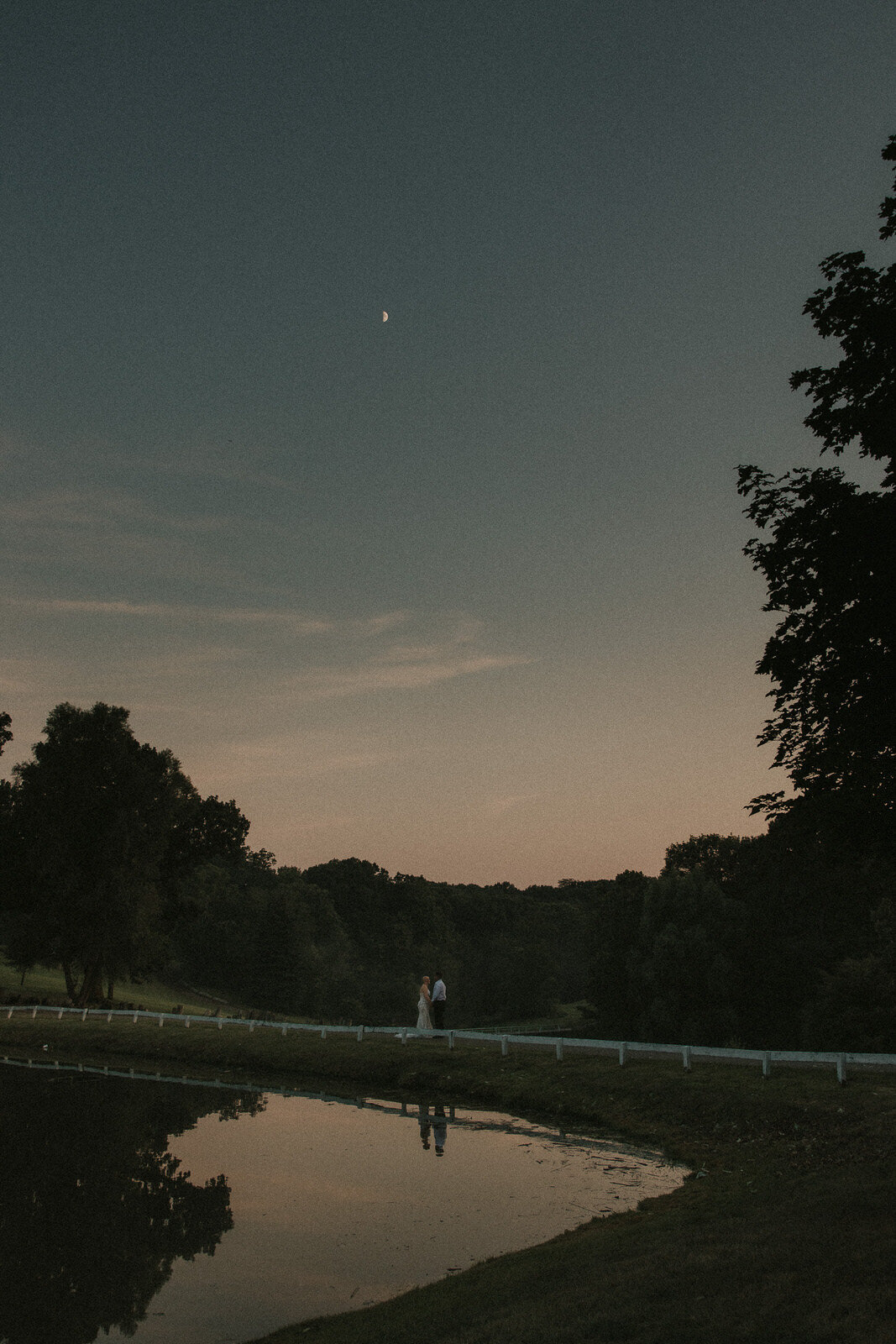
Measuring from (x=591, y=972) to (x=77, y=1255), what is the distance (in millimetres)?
65908

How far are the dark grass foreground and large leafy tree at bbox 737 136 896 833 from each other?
5.33m

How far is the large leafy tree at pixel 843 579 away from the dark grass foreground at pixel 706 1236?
5334mm

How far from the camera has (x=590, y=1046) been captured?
26.4 metres

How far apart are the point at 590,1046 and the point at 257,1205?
1393 centimetres

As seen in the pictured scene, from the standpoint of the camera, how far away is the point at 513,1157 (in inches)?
685

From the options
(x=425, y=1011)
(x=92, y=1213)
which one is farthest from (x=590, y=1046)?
(x=92, y=1213)

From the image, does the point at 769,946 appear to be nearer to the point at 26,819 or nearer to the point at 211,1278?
the point at 26,819

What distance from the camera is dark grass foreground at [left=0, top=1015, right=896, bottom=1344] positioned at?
773cm

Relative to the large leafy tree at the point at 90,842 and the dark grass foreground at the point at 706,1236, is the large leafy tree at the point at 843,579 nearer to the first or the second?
the dark grass foreground at the point at 706,1236

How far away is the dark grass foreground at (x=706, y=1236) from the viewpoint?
7.73 meters

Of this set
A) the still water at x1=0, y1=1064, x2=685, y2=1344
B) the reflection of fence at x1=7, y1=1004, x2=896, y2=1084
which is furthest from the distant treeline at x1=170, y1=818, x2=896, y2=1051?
the still water at x1=0, y1=1064, x2=685, y2=1344

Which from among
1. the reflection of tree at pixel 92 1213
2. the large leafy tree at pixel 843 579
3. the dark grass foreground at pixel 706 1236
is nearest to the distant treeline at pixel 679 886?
the large leafy tree at pixel 843 579

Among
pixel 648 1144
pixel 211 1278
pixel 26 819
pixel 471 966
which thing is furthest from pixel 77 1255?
pixel 471 966

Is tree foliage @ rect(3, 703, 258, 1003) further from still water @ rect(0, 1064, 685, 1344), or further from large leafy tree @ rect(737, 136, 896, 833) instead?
large leafy tree @ rect(737, 136, 896, 833)
